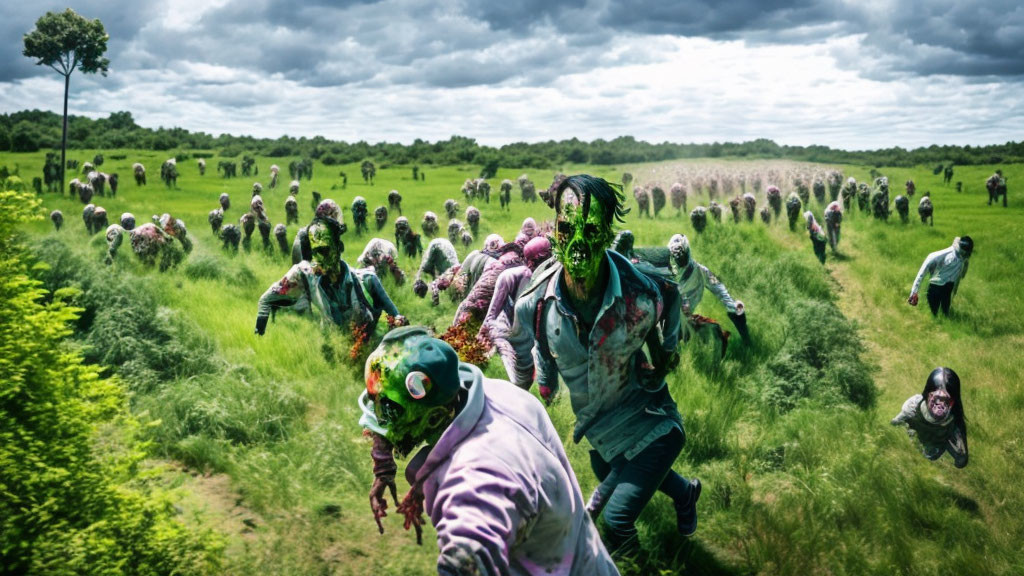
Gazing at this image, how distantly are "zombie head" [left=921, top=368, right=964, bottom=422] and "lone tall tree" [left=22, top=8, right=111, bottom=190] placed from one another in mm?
19235

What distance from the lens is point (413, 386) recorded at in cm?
222

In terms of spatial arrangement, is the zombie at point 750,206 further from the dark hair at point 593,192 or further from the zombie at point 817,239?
the dark hair at point 593,192

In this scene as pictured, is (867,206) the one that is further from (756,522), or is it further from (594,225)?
(594,225)

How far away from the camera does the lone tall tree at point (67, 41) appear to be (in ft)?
55.3

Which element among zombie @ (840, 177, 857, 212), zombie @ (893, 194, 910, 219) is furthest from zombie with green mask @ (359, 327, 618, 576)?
zombie @ (840, 177, 857, 212)

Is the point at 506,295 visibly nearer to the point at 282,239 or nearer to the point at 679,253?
the point at 679,253

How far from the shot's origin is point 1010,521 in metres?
5.76

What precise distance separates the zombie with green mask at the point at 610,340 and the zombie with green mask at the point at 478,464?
1.55m

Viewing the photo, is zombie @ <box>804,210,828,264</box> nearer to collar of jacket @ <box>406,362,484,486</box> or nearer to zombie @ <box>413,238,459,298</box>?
zombie @ <box>413,238,459,298</box>

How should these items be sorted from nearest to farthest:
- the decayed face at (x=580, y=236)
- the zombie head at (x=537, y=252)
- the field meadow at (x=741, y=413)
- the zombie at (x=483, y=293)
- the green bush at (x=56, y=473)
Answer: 1. the green bush at (x=56, y=473)
2. the decayed face at (x=580, y=236)
3. the field meadow at (x=741, y=413)
4. the zombie head at (x=537, y=252)
5. the zombie at (x=483, y=293)

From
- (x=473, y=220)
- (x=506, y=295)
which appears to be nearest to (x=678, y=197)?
(x=473, y=220)

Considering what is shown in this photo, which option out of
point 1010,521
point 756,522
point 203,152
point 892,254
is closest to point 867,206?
point 892,254

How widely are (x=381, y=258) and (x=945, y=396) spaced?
9.80 meters

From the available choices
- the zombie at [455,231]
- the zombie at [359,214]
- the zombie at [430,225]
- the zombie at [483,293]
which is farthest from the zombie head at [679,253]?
the zombie at [430,225]
